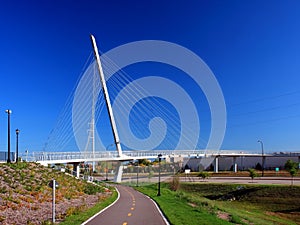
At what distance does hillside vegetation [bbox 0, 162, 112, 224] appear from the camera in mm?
16938

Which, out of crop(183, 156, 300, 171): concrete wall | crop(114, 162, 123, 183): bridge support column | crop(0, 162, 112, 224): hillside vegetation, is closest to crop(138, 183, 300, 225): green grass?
crop(0, 162, 112, 224): hillside vegetation

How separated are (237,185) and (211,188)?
12.8ft

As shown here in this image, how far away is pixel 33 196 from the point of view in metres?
23.5

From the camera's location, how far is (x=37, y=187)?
85.4 feet

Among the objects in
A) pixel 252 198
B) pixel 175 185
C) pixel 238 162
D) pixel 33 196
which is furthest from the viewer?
pixel 238 162

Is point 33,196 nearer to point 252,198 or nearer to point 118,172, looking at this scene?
point 252,198

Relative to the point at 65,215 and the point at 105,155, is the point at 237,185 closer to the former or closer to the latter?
the point at 105,155

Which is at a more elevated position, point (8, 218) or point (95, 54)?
point (95, 54)

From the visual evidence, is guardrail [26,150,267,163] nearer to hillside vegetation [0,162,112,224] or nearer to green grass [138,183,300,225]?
hillside vegetation [0,162,112,224]

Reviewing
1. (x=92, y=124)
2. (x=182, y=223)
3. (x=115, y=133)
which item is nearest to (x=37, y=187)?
(x=182, y=223)

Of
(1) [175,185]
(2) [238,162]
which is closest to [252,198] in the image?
(1) [175,185]

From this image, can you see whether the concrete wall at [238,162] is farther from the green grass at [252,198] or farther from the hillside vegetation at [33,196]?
the hillside vegetation at [33,196]

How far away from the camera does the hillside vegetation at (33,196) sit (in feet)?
55.6

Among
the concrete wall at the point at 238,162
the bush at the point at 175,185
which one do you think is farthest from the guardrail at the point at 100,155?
the concrete wall at the point at 238,162
